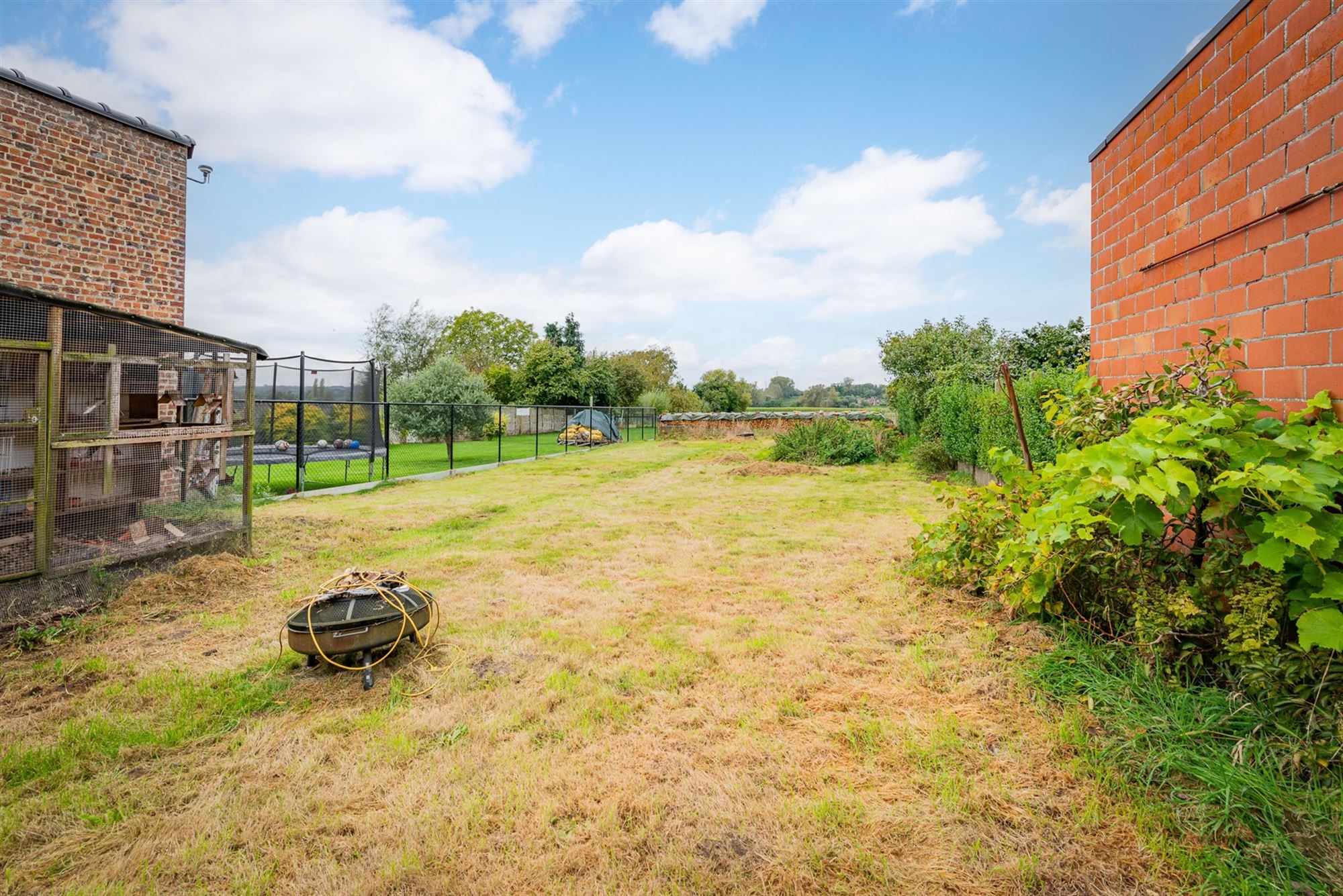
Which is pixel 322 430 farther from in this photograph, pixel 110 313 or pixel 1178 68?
pixel 1178 68

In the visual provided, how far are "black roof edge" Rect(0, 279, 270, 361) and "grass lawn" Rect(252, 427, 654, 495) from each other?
4803 millimetres

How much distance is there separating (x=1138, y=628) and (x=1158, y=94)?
307cm

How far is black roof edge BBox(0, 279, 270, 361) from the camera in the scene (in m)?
3.39

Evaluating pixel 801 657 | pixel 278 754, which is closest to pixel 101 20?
pixel 278 754

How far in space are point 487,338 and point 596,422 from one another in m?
29.8

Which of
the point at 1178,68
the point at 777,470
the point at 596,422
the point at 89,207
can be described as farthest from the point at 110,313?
the point at 596,422

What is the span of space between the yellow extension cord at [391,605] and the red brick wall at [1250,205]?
4.18m

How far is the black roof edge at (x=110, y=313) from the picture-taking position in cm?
339

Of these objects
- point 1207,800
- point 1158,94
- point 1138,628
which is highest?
point 1158,94

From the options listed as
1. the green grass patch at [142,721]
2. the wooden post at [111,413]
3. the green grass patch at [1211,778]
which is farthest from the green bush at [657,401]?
the green grass patch at [1211,778]

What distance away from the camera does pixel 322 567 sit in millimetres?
4996

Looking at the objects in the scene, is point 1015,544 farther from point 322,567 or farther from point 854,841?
point 322,567

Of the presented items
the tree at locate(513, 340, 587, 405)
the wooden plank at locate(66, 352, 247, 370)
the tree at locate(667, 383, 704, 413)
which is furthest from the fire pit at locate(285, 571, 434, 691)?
the tree at locate(667, 383, 704, 413)

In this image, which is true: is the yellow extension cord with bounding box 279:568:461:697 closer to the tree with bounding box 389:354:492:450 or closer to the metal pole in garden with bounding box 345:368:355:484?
the metal pole in garden with bounding box 345:368:355:484
